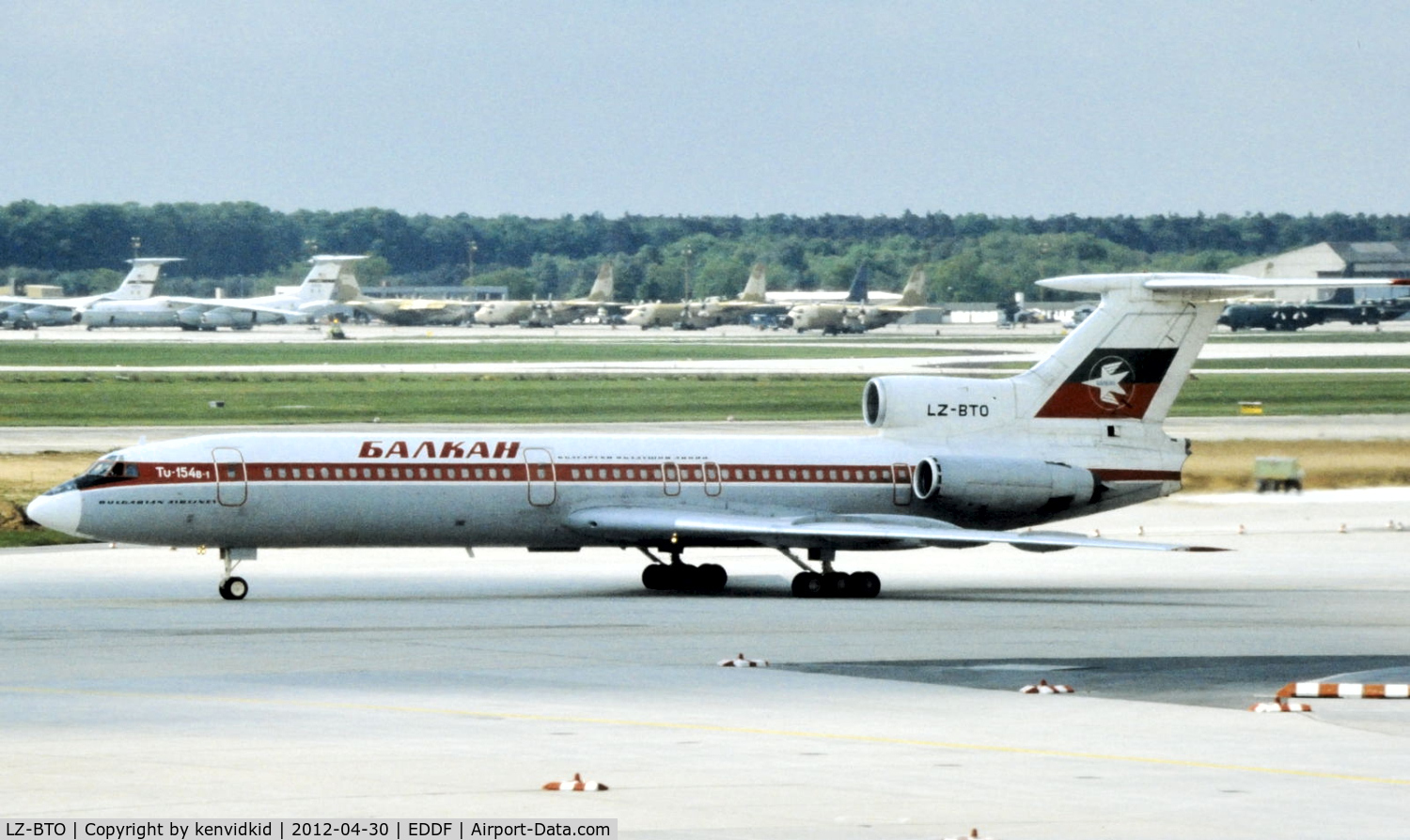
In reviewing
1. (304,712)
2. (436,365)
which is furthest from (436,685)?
(436,365)

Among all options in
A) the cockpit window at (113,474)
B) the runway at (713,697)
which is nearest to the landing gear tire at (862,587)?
the runway at (713,697)

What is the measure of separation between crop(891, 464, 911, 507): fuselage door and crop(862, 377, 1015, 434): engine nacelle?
3.44 ft

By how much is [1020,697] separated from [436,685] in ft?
22.8

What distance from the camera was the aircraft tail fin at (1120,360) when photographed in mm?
43188

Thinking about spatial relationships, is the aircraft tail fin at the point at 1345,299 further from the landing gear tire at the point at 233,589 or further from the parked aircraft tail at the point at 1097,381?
the landing gear tire at the point at 233,589

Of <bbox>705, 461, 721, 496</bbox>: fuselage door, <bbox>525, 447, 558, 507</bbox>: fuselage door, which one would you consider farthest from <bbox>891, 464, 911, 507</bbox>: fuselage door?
<bbox>525, 447, 558, 507</bbox>: fuselage door

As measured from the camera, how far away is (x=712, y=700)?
2491 centimetres

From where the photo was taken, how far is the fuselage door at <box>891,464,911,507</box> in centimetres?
4222

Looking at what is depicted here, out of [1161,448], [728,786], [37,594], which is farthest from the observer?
[1161,448]

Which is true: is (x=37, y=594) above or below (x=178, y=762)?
below

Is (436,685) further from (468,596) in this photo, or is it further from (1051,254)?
(1051,254)

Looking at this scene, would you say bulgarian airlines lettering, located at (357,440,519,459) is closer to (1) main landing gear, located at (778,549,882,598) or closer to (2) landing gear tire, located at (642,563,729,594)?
(2) landing gear tire, located at (642,563,729,594)

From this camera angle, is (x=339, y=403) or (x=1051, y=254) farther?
(x=1051, y=254)

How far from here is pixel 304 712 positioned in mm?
23500
